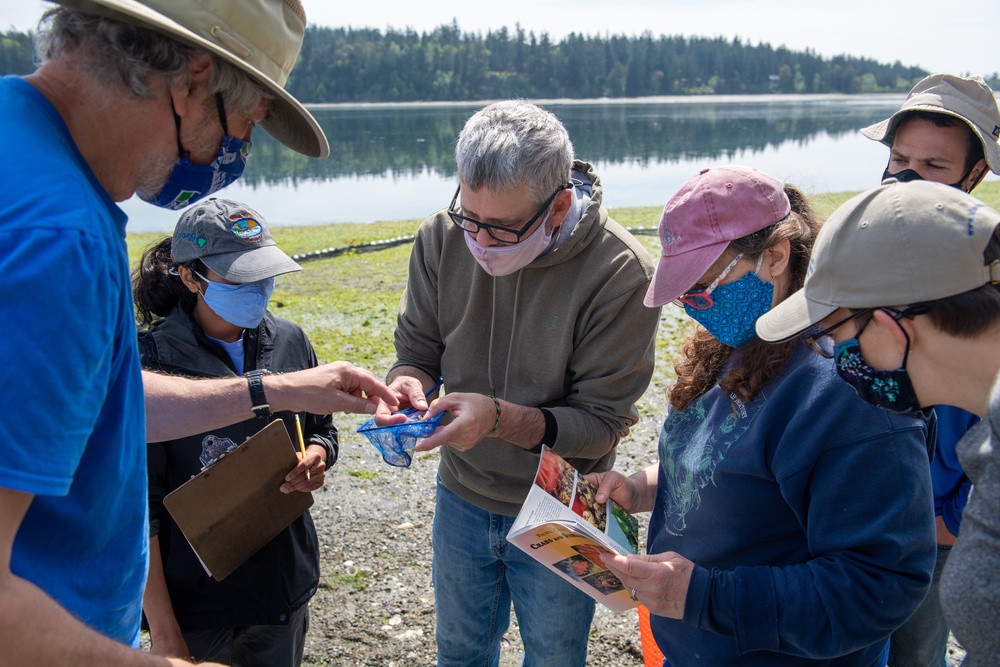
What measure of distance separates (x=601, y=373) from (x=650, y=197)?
25488mm

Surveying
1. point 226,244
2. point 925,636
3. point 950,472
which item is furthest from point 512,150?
point 925,636

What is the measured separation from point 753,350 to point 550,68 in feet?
413

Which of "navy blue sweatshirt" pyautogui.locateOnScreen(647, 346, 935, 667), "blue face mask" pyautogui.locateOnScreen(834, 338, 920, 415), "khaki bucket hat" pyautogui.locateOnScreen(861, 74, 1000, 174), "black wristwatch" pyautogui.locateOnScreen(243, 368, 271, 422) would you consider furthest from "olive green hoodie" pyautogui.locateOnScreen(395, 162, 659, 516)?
"khaki bucket hat" pyautogui.locateOnScreen(861, 74, 1000, 174)

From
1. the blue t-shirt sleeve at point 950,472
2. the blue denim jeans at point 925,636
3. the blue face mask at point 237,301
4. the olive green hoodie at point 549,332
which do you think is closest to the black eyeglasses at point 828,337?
the olive green hoodie at point 549,332

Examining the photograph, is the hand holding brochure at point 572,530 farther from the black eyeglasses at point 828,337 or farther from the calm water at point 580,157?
the calm water at point 580,157

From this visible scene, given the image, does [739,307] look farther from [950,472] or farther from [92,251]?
[92,251]

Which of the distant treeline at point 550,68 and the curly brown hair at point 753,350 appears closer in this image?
the curly brown hair at point 753,350

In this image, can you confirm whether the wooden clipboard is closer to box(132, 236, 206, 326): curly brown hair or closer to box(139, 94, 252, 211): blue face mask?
box(132, 236, 206, 326): curly brown hair

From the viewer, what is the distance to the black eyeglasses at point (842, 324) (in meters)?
1.56

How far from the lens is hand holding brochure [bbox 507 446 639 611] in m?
2.11

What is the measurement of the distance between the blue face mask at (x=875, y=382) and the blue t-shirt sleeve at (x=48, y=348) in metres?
1.59

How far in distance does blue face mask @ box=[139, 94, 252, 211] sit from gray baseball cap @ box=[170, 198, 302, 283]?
106 centimetres

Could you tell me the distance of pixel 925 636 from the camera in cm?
295

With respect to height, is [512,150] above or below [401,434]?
above
